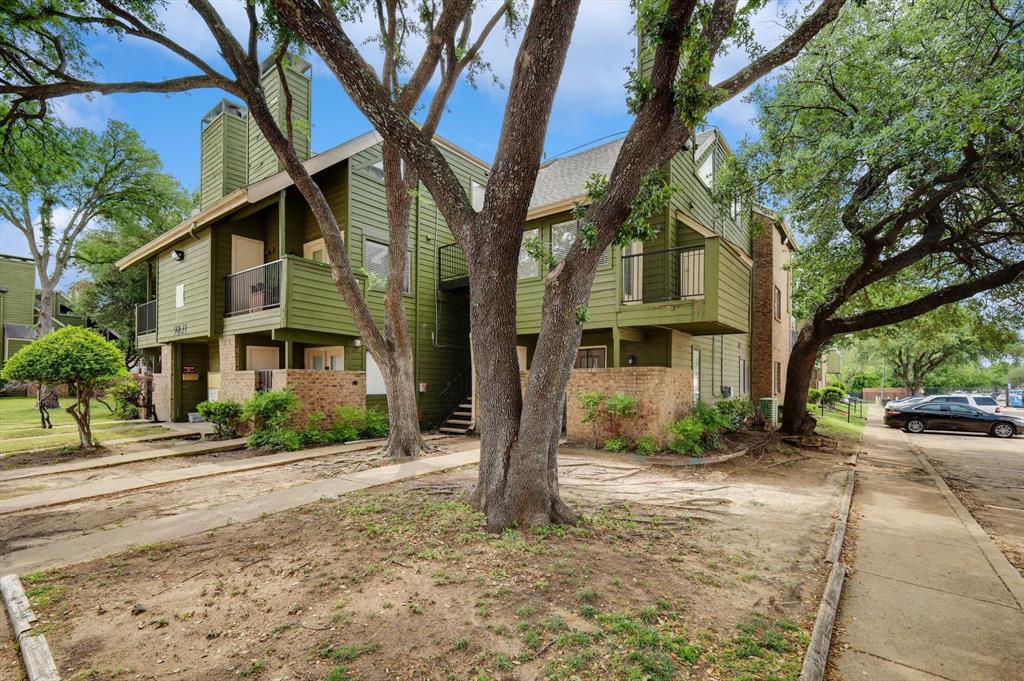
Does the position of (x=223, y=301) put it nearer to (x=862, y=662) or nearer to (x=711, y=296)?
(x=711, y=296)

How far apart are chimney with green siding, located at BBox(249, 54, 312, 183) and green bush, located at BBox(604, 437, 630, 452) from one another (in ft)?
38.7

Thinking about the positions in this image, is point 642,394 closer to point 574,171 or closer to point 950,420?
point 574,171

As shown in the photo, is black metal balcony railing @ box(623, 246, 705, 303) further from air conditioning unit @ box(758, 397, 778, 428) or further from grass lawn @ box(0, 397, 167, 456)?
grass lawn @ box(0, 397, 167, 456)

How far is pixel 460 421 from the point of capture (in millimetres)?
14430

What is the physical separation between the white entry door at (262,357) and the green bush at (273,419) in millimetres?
3105

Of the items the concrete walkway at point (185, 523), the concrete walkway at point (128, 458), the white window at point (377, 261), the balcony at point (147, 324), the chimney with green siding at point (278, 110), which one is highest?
the chimney with green siding at point (278, 110)

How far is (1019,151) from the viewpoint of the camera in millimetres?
8562

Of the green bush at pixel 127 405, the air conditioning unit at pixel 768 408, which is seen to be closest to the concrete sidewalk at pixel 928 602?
the air conditioning unit at pixel 768 408

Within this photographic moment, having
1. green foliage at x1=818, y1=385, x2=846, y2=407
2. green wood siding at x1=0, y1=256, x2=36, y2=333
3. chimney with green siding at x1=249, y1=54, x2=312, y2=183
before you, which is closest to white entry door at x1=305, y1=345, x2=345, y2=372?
chimney with green siding at x1=249, y1=54, x2=312, y2=183

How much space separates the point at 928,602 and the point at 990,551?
223 centimetres

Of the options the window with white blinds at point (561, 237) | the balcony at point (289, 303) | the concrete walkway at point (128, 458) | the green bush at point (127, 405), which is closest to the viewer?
the concrete walkway at point (128, 458)

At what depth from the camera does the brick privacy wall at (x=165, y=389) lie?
15609 millimetres

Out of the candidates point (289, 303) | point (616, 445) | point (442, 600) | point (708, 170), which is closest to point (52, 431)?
point (289, 303)

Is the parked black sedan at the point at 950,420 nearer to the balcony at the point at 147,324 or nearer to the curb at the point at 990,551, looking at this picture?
the curb at the point at 990,551
